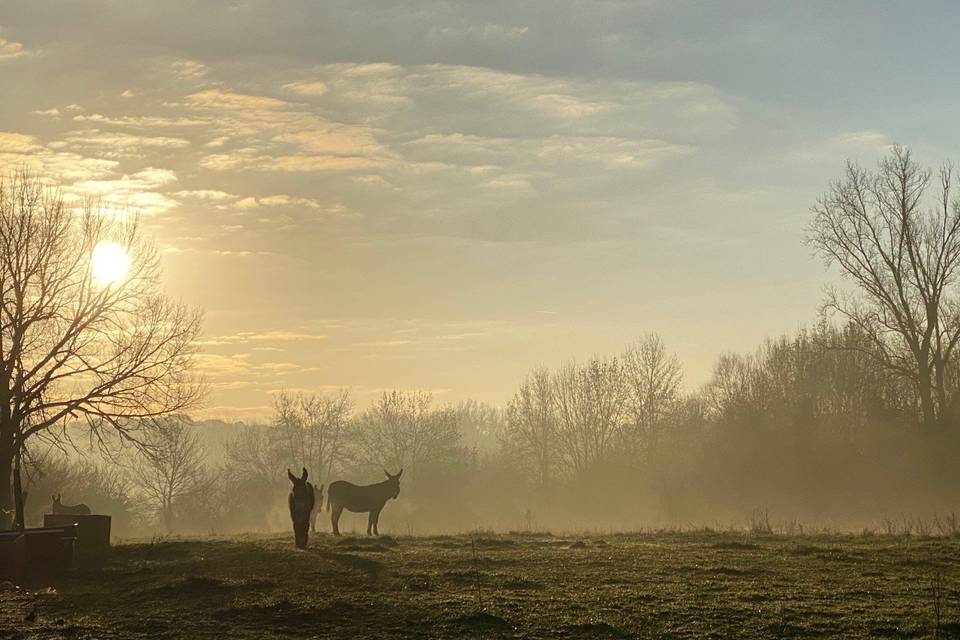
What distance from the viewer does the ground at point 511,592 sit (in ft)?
47.3

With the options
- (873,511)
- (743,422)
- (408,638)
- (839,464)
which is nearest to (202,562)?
(408,638)

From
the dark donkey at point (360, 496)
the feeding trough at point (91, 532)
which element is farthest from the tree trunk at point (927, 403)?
the feeding trough at point (91, 532)

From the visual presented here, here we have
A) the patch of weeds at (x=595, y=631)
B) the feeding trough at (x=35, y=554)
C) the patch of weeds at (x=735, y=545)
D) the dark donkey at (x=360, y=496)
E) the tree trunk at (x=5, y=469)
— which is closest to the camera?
the patch of weeds at (x=595, y=631)

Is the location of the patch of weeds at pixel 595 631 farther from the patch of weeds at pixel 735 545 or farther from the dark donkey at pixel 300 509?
the dark donkey at pixel 300 509

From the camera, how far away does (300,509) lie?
25.7 m

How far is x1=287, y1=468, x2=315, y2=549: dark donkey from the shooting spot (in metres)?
25.5

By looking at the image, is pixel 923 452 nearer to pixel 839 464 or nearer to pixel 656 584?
pixel 839 464

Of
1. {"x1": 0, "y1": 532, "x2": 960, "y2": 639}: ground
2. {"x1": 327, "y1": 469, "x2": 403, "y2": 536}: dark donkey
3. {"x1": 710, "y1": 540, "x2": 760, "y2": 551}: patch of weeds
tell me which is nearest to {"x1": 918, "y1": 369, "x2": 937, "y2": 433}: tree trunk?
{"x1": 0, "y1": 532, "x2": 960, "y2": 639}: ground

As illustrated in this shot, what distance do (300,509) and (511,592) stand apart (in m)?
10.0

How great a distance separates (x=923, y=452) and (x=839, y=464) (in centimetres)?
690

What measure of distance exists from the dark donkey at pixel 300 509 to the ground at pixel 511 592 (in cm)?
61

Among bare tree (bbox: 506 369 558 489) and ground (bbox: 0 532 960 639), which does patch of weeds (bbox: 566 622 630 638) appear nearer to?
ground (bbox: 0 532 960 639)

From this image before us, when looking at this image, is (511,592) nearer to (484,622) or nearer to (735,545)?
(484,622)

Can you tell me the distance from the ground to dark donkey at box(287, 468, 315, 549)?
2.02ft
